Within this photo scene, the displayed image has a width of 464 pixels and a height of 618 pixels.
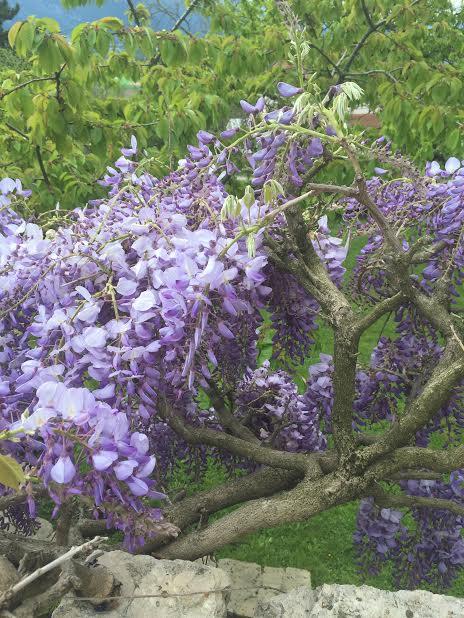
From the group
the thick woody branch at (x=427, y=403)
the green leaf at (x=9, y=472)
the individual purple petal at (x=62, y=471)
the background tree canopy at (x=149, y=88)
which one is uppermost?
the background tree canopy at (x=149, y=88)

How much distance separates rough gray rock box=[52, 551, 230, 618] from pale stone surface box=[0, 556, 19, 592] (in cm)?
12

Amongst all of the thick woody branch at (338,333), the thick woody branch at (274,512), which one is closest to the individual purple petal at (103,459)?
the thick woody branch at (274,512)

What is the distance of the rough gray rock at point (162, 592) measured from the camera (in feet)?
4.18

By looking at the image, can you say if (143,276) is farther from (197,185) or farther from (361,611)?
(361,611)

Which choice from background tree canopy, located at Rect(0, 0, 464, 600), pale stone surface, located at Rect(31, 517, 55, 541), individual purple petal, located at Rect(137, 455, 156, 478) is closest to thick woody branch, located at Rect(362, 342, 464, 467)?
background tree canopy, located at Rect(0, 0, 464, 600)

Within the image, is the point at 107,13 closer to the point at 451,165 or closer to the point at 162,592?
the point at 451,165

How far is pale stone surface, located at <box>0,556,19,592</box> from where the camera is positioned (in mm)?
1299

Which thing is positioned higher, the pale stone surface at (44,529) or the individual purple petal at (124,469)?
the individual purple petal at (124,469)

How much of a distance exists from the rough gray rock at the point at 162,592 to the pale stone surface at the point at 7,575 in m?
0.12

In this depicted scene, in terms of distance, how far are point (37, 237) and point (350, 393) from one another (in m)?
0.92

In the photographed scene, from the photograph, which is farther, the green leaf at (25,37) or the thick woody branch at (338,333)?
the green leaf at (25,37)

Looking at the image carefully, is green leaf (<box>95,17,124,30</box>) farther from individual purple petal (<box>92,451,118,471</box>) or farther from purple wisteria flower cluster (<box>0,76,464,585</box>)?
individual purple petal (<box>92,451,118,471</box>)

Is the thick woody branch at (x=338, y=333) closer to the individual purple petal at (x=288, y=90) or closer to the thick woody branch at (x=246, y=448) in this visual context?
the thick woody branch at (x=246, y=448)

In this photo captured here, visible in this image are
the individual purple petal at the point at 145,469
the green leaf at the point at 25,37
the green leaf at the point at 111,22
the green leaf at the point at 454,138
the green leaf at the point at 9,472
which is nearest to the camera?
the green leaf at the point at 9,472
